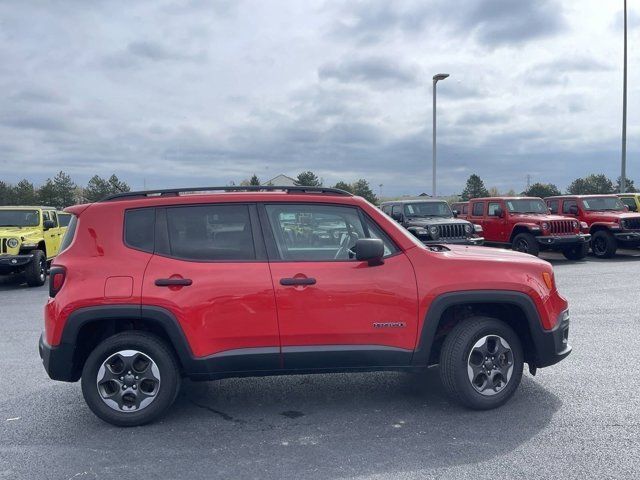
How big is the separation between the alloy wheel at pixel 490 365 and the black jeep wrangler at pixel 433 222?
31.3 ft

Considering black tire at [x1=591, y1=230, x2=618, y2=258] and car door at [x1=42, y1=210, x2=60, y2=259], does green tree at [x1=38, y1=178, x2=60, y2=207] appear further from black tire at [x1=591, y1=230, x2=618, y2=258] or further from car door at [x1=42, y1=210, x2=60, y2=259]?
black tire at [x1=591, y1=230, x2=618, y2=258]

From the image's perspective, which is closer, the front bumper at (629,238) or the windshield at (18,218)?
the windshield at (18,218)

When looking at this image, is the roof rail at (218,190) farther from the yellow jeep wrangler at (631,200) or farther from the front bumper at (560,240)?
the yellow jeep wrangler at (631,200)

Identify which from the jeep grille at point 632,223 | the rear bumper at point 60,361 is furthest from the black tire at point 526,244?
A: the rear bumper at point 60,361

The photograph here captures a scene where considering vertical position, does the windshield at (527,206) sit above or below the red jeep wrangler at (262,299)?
above

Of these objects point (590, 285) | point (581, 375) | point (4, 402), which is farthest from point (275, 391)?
point (590, 285)

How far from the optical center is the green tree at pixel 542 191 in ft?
148

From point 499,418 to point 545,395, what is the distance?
73 cm

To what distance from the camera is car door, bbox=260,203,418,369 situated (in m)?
4.52

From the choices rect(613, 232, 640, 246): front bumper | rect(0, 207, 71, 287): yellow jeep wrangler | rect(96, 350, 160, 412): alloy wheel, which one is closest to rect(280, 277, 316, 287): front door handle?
rect(96, 350, 160, 412): alloy wheel

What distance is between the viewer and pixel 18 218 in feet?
47.7

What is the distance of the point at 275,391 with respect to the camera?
5434 millimetres

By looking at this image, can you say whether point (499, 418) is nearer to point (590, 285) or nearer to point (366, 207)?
point (366, 207)

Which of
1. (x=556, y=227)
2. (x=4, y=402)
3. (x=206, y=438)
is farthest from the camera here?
(x=556, y=227)
